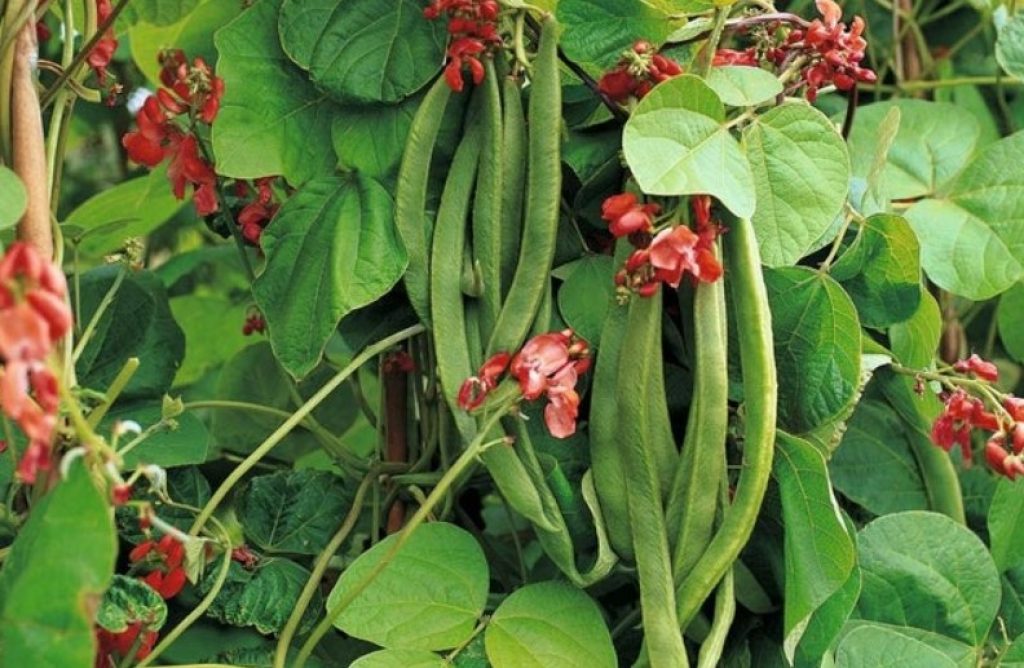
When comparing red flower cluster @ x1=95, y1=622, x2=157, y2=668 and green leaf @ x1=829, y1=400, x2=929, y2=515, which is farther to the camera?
green leaf @ x1=829, y1=400, x2=929, y2=515

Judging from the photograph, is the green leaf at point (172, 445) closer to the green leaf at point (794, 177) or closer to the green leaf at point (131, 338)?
the green leaf at point (131, 338)

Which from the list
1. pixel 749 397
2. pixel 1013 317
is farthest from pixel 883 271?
pixel 1013 317

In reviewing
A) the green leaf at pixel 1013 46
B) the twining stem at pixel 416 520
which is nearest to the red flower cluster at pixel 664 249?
the twining stem at pixel 416 520

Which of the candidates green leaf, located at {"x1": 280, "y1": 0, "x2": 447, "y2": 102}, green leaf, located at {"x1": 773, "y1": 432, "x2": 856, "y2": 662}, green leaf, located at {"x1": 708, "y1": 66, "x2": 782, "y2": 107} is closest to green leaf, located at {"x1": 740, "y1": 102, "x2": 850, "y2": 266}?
green leaf, located at {"x1": 708, "y1": 66, "x2": 782, "y2": 107}

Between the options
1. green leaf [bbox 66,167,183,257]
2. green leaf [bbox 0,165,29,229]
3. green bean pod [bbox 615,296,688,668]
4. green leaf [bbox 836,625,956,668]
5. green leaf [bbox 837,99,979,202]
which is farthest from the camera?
green leaf [bbox 66,167,183,257]

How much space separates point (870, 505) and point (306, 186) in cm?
49

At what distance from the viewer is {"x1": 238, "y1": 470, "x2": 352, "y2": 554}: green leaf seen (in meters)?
0.95

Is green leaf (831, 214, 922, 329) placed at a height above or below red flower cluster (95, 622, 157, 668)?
above

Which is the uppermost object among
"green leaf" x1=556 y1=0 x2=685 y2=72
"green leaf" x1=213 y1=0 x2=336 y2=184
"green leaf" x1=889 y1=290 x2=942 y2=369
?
"green leaf" x1=556 y1=0 x2=685 y2=72

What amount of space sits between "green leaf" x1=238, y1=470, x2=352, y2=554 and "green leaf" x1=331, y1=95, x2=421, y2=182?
223 mm

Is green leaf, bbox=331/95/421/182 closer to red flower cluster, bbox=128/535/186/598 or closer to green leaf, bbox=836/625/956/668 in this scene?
red flower cluster, bbox=128/535/186/598

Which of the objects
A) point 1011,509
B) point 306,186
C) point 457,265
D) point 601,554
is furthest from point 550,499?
point 1011,509

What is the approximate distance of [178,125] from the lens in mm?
957

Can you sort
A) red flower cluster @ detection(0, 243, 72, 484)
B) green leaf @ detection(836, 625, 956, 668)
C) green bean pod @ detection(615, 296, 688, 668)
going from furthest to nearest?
green leaf @ detection(836, 625, 956, 668) < green bean pod @ detection(615, 296, 688, 668) < red flower cluster @ detection(0, 243, 72, 484)
